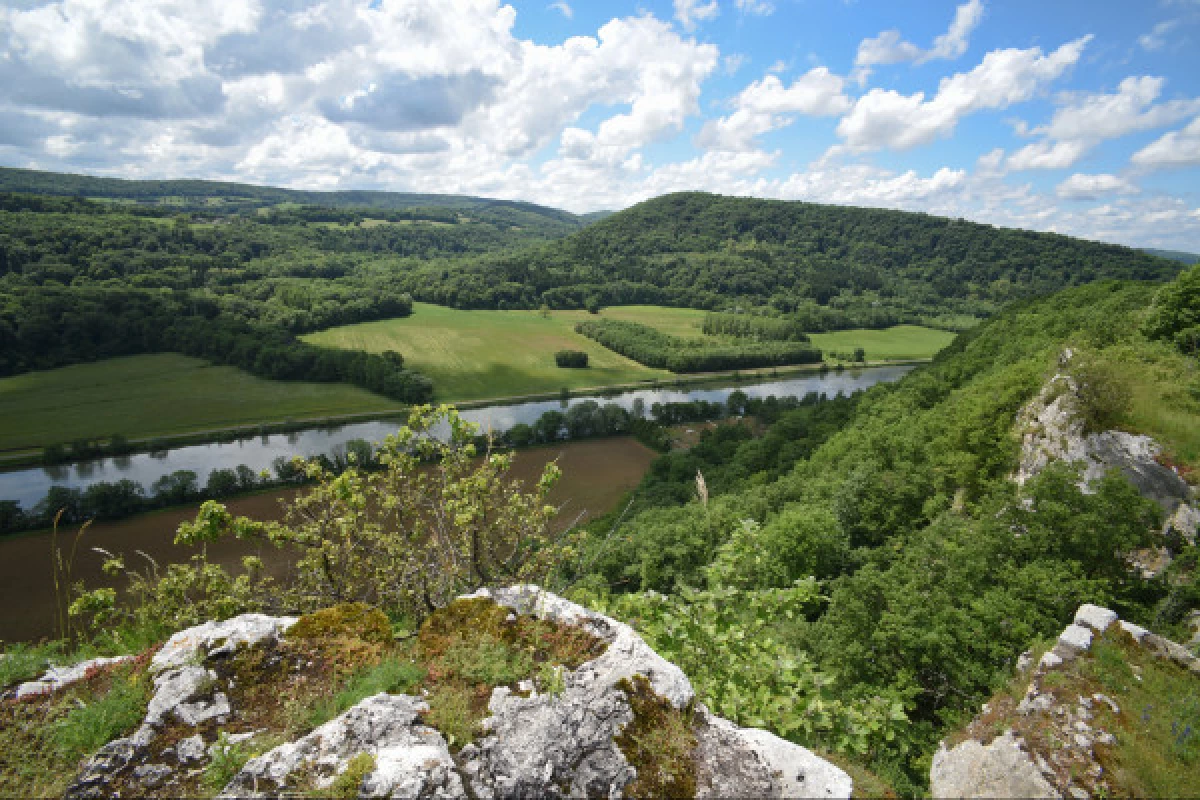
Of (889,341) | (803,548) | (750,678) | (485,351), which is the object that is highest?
(750,678)

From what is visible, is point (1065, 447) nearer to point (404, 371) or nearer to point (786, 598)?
point (786, 598)

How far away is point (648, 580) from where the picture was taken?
2175 cm

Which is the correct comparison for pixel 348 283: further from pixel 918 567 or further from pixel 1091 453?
pixel 1091 453

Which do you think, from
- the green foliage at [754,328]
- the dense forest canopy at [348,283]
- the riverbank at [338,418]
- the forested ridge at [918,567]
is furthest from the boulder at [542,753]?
the green foliage at [754,328]

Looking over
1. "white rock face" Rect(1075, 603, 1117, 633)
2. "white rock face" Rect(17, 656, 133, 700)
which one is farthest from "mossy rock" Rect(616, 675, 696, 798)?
"white rock face" Rect(1075, 603, 1117, 633)

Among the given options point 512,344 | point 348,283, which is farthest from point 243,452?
point 348,283

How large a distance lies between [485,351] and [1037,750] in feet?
303

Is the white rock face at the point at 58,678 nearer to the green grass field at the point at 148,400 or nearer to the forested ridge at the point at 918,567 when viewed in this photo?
the forested ridge at the point at 918,567

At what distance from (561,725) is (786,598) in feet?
11.4

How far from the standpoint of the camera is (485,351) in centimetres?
9362

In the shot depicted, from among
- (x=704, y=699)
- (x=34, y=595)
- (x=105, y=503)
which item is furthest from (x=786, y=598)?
(x=105, y=503)

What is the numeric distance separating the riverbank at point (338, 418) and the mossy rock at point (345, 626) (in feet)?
164

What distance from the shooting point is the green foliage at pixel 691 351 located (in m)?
97.7

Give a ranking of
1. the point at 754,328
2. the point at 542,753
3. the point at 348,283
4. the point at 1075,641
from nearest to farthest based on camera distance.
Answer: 1. the point at 542,753
2. the point at 1075,641
3. the point at 754,328
4. the point at 348,283
